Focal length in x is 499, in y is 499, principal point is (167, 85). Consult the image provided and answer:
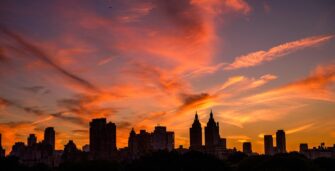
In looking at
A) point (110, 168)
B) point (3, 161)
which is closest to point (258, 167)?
point (110, 168)

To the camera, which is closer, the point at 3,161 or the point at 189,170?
the point at 189,170

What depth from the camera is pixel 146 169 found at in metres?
151

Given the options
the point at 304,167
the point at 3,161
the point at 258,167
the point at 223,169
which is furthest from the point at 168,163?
the point at 3,161

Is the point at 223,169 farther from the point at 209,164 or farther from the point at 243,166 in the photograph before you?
the point at 243,166

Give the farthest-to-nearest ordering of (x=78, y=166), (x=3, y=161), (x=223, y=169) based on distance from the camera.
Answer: (x=78, y=166), (x=3, y=161), (x=223, y=169)

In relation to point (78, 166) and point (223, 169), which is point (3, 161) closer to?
point (78, 166)

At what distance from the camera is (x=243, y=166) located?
17025 cm

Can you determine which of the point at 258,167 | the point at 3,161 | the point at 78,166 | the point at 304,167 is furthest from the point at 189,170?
the point at 3,161

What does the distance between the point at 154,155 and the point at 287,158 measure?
42.4 meters

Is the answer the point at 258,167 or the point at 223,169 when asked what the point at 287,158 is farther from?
the point at 223,169

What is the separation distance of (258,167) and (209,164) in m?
17.8

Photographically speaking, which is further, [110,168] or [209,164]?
[110,168]

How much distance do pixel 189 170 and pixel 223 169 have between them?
415 inches

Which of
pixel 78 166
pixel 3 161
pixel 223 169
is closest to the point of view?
pixel 223 169
